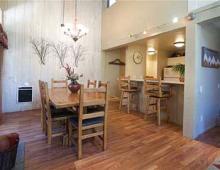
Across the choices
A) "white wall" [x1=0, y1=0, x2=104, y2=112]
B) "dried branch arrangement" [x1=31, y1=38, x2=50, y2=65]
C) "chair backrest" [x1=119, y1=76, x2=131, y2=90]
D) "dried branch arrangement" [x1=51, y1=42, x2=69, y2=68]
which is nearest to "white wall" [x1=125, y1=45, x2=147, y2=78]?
"chair backrest" [x1=119, y1=76, x2=131, y2=90]

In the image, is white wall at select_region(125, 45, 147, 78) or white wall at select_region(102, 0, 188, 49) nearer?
white wall at select_region(102, 0, 188, 49)

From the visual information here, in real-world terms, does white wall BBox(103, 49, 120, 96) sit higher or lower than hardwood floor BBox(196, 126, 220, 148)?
higher

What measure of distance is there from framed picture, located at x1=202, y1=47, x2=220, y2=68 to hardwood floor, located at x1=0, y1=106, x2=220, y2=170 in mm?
1472

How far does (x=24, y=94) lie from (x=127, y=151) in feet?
12.4

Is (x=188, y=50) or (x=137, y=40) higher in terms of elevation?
(x=137, y=40)

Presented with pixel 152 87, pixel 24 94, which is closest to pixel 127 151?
pixel 152 87

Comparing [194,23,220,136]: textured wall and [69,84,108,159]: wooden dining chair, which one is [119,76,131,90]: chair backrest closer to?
[194,23,220,136]: textured wall

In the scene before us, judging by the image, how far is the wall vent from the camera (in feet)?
15.9

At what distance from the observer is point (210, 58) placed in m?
3.32

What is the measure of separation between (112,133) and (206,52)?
2.40 metres

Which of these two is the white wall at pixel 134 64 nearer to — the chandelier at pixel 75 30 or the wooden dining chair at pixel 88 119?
the chandelier at pixel 75 30

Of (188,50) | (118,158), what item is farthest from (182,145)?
(188,50)

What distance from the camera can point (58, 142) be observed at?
278cm

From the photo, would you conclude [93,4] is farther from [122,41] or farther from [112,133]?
A: [112,133]
